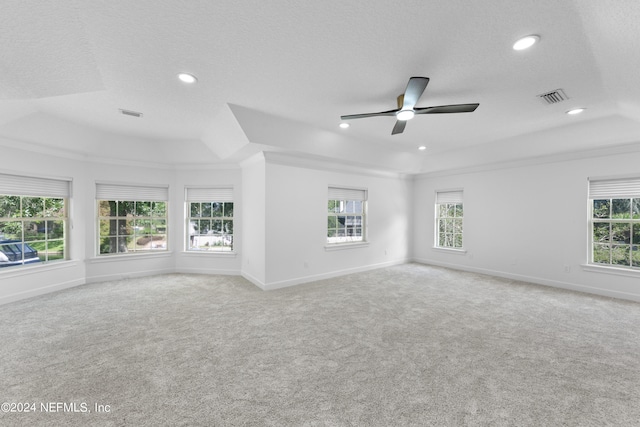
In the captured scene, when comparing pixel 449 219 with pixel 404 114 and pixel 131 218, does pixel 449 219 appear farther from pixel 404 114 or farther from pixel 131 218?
pixel 131 218

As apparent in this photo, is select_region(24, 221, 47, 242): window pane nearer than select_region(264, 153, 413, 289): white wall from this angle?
Yes

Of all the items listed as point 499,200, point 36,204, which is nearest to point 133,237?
point 36,204

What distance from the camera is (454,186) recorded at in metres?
6.40

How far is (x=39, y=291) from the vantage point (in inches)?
168

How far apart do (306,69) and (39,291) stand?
5.42 m

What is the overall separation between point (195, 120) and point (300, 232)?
256 centimetres

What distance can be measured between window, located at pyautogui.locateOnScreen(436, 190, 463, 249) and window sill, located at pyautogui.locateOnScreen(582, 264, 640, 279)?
2223 mm

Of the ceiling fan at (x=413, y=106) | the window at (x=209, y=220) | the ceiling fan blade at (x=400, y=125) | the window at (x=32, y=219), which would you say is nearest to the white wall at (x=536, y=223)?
the ceiling fan at (x=413, y=106)

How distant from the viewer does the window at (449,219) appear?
6461 millimetres

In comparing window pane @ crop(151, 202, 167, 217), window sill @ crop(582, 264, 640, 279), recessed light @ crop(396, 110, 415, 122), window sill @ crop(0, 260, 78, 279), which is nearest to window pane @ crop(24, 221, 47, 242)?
window sill @ crop(0, 260, 78, 279)

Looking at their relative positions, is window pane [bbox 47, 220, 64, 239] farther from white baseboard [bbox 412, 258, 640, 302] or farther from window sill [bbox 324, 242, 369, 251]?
white baseboard [bbox 412, 258, 640, 302]

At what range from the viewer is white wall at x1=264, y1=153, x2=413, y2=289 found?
4.73 metres

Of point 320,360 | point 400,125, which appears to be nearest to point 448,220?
point 400,125

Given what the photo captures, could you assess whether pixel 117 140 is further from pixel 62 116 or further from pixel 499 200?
pixel 499 200
